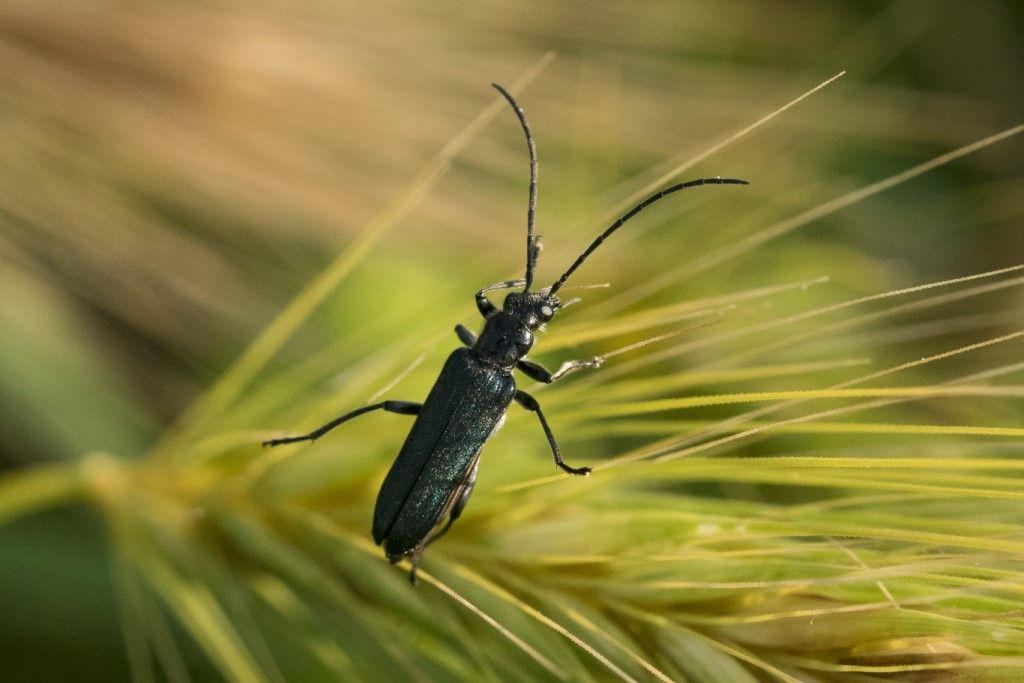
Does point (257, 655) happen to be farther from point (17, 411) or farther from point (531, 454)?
point (17, 411)

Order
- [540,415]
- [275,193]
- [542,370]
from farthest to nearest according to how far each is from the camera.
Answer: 1. [275,193]
2. [542,370]
3. [540,415]

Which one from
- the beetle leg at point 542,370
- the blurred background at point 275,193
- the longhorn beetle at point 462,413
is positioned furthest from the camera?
the blurred background at point 275,193

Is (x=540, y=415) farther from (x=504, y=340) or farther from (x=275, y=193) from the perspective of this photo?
(x=275, y=193)

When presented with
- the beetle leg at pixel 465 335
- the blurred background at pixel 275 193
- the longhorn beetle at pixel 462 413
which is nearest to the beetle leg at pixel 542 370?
the longhorn beetle at pixel 462 413

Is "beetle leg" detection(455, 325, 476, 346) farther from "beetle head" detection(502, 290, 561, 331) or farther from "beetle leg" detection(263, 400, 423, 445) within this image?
"beetle leg" detection(263, 400, 423, 445)

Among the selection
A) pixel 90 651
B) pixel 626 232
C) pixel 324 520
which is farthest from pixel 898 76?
pixel 90 651

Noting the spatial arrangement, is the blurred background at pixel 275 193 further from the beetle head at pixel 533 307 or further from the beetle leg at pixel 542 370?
the beetle leg at pixel 542 370

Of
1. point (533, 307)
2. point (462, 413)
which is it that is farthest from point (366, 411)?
point (533, 307)
